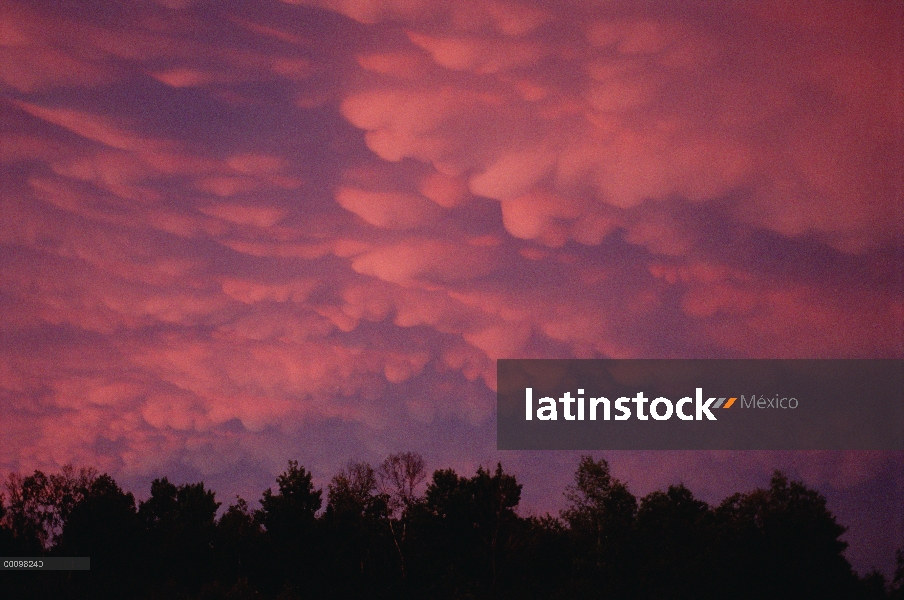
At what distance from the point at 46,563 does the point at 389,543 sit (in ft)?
89.8

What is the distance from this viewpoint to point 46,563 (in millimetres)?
63875

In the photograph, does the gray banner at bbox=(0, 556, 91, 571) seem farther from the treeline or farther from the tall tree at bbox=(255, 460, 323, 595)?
the tall tree at bbox=(255, 460, 323, 595)

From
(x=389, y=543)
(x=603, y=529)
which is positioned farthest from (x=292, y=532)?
(x=603, y=529)

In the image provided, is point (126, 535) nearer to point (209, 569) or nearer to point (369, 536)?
point (209, 569)

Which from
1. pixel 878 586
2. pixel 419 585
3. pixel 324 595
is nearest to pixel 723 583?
pixel 878 586

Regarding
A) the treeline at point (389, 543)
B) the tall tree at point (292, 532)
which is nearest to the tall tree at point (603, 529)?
the treeline at point (389, 543)

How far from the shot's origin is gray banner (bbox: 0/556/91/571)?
62537 mm

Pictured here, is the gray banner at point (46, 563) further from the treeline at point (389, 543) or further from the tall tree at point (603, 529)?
the tall tree at point (603, 529)

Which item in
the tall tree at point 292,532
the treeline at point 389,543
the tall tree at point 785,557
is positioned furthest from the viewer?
the tall tree at point 292,532

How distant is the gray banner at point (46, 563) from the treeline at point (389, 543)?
130cm

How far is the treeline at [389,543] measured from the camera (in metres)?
57.4

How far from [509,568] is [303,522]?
19.5 meters

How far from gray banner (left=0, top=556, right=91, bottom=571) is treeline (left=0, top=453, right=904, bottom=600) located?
130cm

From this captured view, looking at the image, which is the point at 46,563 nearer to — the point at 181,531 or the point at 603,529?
the point at 181,531
